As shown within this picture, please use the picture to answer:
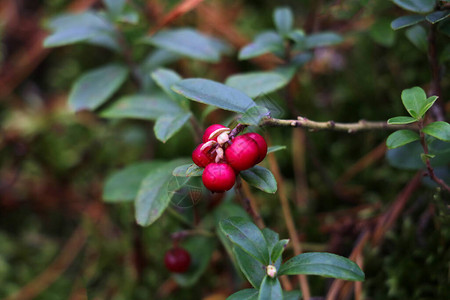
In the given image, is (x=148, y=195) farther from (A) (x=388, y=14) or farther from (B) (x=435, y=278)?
(A) (x=388, y=14)

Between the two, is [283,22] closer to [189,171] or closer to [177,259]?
[189,171]

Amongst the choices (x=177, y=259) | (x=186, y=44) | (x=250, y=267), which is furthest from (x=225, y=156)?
(x=186, y=44)

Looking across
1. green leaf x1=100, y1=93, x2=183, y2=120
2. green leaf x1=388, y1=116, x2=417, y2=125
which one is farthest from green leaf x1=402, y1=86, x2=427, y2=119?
green leaf x1=100, y1=93, x2=183, y2=120

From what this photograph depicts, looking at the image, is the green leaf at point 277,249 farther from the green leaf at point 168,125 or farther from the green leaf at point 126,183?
the green leaf at point 126,183

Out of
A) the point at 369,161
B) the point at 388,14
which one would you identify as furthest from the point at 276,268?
the point at 388,14

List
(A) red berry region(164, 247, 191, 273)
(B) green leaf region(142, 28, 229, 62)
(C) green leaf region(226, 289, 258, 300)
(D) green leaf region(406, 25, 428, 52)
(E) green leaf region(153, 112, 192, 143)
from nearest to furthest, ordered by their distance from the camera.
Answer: (C) green leaf region(226, 289, 258, 300)
(E) green leaf region(153, 112, 192, 143)
(D) green leaf region(406, 25, 428, 52)
(A) red berry region(164, 247, 191, 273)
(B) green leaf region(142, 28, 229, 62)

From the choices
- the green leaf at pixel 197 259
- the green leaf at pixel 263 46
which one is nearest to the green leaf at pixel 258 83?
the green leaf at pixel 263 46

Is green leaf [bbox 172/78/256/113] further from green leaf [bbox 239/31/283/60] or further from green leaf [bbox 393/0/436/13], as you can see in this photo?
green leaf [bbox 393/0/436/13]
